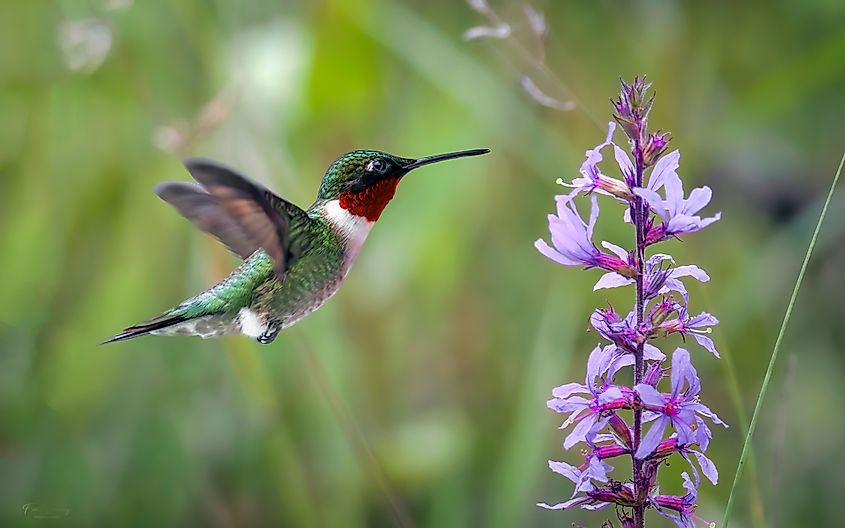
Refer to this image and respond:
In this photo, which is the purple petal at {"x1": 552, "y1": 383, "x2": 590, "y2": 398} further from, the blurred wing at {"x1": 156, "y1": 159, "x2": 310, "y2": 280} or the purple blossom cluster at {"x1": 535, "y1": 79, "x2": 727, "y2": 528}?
the blurred wing at {"x1": 156, "y1": 159, "x2": 310, "y2": 280}

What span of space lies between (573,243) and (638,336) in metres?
0.17

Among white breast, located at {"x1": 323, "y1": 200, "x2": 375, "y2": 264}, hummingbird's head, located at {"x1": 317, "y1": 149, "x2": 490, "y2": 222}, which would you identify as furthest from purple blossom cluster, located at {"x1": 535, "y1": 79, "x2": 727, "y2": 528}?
white breast, located at {"x1": 323, "y1": 200, "x2": 375, "y2": 264}

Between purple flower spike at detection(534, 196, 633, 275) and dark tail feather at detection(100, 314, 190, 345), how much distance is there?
2.31ft

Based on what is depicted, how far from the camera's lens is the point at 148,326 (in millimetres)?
1843

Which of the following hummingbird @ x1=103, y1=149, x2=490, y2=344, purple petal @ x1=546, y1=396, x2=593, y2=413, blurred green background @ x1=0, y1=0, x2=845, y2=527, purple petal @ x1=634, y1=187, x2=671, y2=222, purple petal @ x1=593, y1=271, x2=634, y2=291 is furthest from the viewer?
blurred green background @ x1=0, y1=0, x2=845, y2=527

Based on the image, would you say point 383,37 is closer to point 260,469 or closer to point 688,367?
point 260,469

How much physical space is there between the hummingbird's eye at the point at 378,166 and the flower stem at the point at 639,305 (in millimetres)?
537

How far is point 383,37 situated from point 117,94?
1.49m

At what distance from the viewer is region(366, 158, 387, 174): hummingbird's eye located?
1969 millimetres

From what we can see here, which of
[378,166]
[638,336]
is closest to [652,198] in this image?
[638,336]

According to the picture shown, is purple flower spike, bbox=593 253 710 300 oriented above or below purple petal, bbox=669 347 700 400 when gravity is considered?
above

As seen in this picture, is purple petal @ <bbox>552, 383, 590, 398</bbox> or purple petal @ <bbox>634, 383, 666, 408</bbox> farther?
purple petal @ <bbox>552, 383, 590, 398</bbox>
